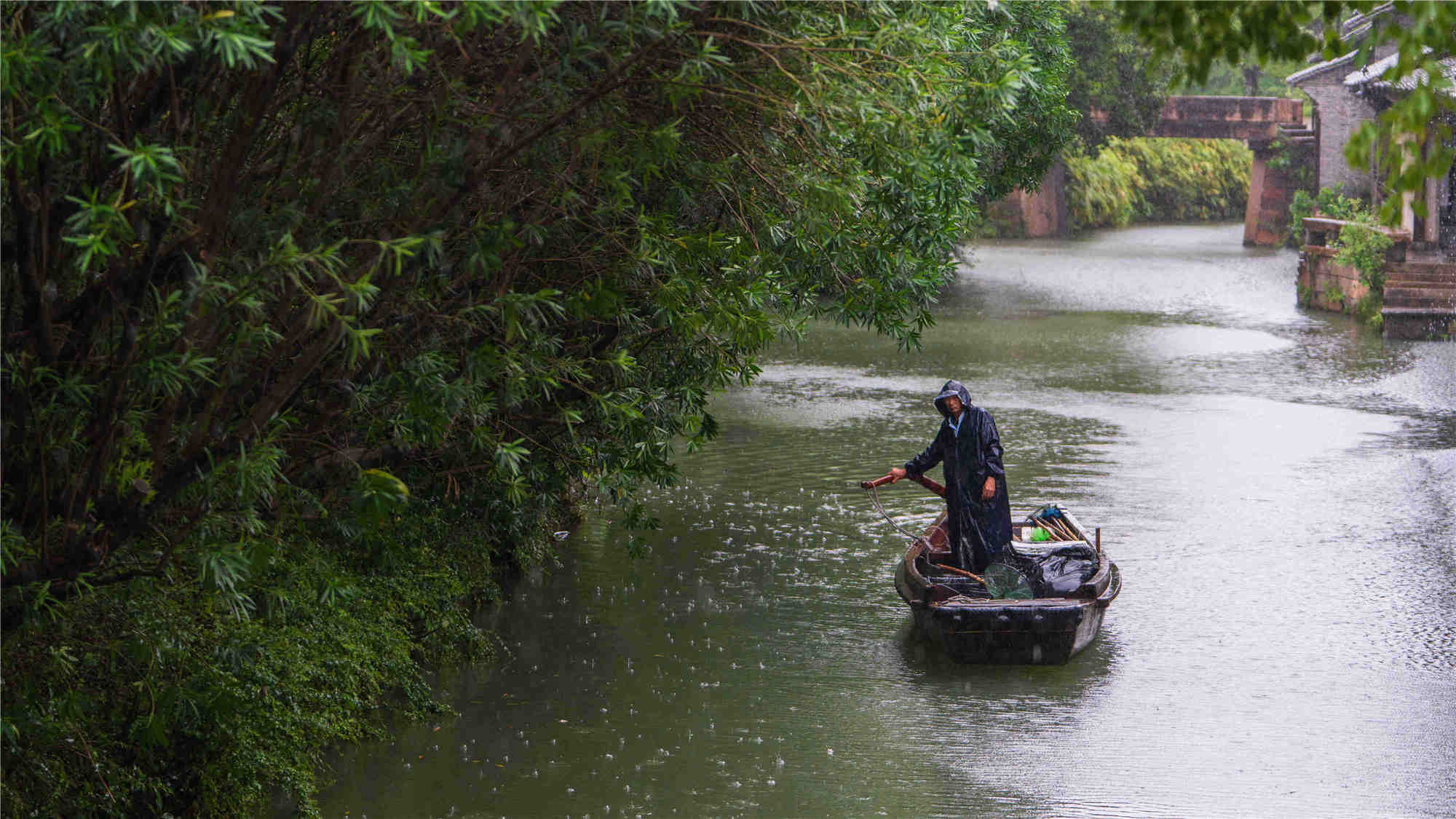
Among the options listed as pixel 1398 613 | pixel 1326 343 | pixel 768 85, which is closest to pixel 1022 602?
pixel 1398 613

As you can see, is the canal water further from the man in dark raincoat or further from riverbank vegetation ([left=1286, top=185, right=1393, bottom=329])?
riverbank vegetation ([left=1286, top=185, right=1393, bottom=329])

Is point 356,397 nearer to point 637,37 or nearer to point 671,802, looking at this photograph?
point 637,37

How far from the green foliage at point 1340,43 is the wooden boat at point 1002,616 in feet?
→ 20.2

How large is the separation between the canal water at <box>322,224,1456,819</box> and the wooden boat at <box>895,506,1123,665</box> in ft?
0.58

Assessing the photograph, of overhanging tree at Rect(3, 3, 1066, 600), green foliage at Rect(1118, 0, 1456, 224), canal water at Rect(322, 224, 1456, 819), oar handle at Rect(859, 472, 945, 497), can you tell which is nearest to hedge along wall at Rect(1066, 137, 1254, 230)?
canal water at Rect(322, 224, 1456, 819)

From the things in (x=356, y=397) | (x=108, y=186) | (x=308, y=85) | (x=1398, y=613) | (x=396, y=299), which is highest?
(x=308, y=85)

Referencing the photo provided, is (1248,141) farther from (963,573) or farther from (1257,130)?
(963,573)

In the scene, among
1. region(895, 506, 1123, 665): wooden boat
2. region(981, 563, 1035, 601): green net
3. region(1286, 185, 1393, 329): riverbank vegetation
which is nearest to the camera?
region(895, 506, 1123, 665): wooden boat

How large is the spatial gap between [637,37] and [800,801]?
4.54 m

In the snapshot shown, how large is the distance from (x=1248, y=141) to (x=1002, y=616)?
44.9 m

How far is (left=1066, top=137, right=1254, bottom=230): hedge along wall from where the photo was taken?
55938mm

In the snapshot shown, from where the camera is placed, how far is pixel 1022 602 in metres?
11.1

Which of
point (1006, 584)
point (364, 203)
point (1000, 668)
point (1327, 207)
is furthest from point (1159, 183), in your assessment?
point (364, 203)

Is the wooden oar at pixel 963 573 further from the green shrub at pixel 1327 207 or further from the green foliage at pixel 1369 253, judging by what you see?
the green shrub at pixel 1327 207
